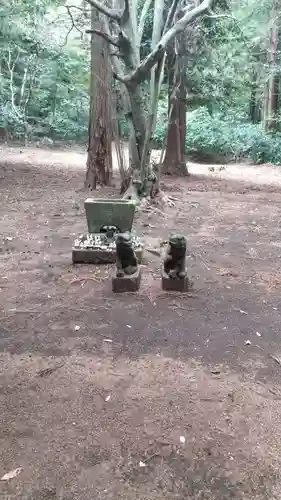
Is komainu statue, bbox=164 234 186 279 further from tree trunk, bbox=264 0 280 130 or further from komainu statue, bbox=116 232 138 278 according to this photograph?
tree trunk, bbox=264 0 280 130

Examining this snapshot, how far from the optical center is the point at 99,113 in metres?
8.16

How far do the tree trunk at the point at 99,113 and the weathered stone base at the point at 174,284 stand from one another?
476cm

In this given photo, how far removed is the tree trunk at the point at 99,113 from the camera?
8.09 metres

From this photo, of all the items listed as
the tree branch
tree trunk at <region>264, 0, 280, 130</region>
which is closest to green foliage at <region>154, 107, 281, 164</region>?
tree trunk at <region>264, 0, 280, 130</region>

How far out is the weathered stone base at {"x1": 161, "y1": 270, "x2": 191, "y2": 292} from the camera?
376cm

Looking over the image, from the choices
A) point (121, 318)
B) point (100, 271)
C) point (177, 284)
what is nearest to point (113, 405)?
point (121, 318)

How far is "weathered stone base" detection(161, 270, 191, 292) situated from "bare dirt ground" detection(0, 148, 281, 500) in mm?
112

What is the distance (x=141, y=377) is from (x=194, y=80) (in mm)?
9494

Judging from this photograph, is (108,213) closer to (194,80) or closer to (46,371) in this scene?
(46,371)

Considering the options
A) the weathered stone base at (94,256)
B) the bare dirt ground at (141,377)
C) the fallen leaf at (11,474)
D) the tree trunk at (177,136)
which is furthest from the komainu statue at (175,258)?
the tree trunk at (177,136)

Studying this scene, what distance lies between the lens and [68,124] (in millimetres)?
17047

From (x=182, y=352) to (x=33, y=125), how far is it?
49.0ft

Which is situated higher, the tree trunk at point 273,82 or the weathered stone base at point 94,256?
the tree trunk at point 273,82

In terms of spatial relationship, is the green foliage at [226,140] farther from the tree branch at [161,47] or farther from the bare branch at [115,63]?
the tree branch at [161,47]
